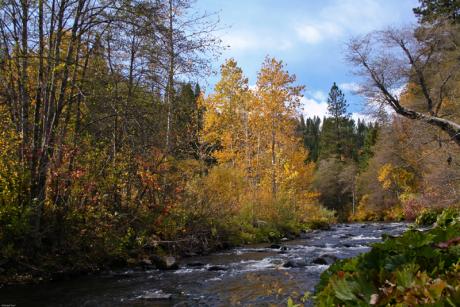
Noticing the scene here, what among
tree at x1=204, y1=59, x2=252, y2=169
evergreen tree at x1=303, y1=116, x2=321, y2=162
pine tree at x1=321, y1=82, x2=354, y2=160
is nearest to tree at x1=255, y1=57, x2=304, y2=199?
tree at x1=204, y1=59, x2=252, y2=169

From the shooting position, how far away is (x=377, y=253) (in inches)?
119

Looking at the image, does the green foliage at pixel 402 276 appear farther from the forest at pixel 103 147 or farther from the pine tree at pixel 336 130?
the pine tree at pixel 336 130

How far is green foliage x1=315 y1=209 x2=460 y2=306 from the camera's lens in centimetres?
203

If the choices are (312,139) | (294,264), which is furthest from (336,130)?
(294,264)

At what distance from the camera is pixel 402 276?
2.23 metres

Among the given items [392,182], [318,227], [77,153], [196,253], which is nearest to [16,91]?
[77,153]

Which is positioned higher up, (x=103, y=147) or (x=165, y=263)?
(x=103, y=147)

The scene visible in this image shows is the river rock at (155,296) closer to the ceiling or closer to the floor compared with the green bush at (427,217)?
closer to the ceiling

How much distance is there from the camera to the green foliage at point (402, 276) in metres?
2.03

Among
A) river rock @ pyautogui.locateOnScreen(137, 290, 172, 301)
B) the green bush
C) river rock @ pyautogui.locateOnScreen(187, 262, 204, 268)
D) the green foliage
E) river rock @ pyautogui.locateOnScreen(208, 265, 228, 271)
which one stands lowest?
the green bush

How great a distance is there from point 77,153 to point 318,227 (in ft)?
64.3

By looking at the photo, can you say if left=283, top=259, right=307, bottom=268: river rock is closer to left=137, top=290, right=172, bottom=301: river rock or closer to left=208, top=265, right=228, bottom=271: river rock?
left=208, top=265, right=228, bottom=271: river rock

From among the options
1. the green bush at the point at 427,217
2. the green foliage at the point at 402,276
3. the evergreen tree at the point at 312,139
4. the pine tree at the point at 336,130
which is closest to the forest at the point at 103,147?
the green foliage at the point at 402,276

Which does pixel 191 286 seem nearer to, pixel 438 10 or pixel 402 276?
pixel 402 276
